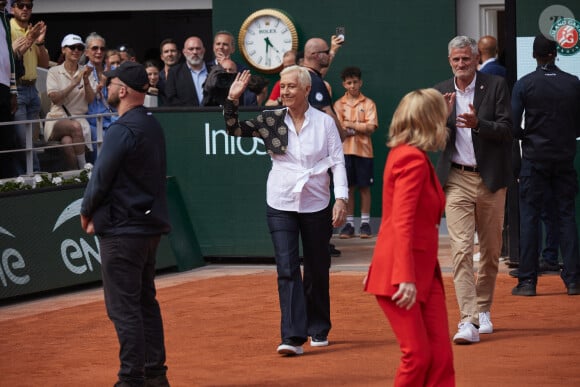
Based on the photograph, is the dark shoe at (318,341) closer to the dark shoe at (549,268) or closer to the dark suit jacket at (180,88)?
the dark shoe at (549,268)

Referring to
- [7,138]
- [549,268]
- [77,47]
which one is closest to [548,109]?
[549,268]

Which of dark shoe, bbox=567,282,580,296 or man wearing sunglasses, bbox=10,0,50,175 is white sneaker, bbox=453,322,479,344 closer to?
dark shoe, bbox=567,282,580,296

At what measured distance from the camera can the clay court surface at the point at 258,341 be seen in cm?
861

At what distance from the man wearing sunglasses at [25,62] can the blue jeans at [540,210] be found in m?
5.34

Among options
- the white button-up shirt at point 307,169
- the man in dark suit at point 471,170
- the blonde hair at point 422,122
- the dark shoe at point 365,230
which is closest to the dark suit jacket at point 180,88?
the dark shoe at point 365,230

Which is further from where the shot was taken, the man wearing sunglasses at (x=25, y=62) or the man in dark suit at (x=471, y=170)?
the man wearing sunglasses at (x=25, y=62)

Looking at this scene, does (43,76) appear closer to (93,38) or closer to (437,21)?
(93,38)

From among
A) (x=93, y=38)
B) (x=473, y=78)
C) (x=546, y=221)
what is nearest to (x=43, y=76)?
(x=93, y=38)

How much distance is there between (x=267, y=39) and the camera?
17.6 metres

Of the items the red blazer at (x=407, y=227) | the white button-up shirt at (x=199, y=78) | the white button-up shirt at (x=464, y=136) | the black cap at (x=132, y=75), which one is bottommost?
the red blazer at (x=407, y=227)

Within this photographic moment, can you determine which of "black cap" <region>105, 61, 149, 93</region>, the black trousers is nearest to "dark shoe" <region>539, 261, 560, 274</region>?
the black trousers

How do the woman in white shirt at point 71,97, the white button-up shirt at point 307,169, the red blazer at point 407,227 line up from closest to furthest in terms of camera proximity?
the red blazer at point 407,227 → the white button-up shirt at point 307,169 → the woman in white shirt at point 71,97

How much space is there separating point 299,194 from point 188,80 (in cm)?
612

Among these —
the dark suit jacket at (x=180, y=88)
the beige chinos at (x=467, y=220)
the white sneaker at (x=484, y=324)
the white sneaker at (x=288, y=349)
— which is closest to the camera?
the white sneaker at (x=288, y=349)
